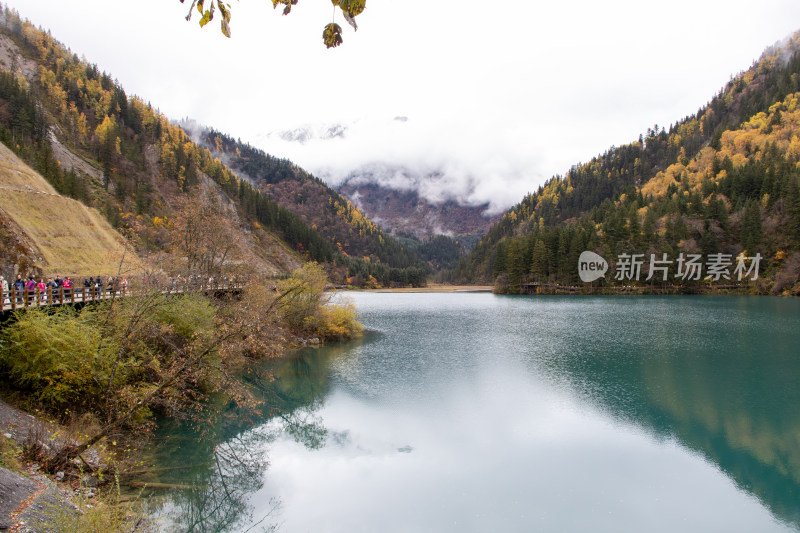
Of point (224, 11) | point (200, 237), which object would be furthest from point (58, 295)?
point (224, 11)

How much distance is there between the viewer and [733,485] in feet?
56.7

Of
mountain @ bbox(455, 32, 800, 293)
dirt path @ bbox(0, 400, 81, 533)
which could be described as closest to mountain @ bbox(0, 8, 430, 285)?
dirt path @ bbox(0, 400, 81, 533)

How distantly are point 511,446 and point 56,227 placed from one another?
63.7m

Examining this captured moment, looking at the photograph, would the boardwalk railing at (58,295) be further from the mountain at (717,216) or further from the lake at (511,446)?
the mountain at (717,216)

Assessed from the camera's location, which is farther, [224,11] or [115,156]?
[115,156]

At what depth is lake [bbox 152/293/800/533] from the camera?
15.5 meters

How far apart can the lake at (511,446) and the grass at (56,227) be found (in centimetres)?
3393

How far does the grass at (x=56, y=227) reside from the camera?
5084cm

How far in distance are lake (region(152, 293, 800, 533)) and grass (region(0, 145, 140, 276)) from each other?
33935 millimetres

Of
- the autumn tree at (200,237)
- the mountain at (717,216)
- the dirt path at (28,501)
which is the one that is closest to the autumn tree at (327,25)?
the dirt path at (28,501)

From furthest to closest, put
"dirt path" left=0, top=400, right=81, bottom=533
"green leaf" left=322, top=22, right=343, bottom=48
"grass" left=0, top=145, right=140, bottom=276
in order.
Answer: "grass" left=0, top=145, right=140, bottom=276 < "dirt path" left=0, top=400, right=81, bottom=533 < "green leaf" left=322, top=22, right=343, bottom=48

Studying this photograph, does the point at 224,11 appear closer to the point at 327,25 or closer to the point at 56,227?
the point at 327,25

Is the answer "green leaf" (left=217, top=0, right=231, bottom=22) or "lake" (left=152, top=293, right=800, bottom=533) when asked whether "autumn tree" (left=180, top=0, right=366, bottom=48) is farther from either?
"lake" (left=152, top=293, right=800, bottom=533)

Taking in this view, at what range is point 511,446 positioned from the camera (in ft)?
71.0
